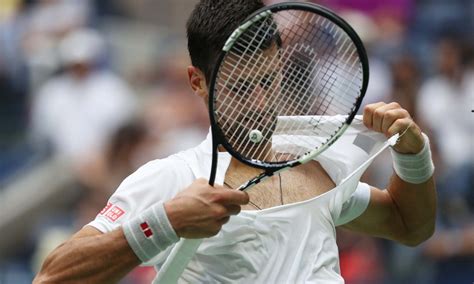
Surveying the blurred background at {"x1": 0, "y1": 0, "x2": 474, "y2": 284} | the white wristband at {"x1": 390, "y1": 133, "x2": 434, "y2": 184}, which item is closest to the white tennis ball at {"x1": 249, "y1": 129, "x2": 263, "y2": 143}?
the white wristband at {"x1": 390, "y1": 133, "x2": 434, "y2": 184}

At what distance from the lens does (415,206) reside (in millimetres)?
4191

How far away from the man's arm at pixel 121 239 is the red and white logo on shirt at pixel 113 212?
0.06 metres

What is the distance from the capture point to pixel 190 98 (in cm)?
849

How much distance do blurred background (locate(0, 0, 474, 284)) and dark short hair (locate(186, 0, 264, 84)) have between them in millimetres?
3571

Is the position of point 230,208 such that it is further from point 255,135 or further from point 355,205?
point 355,205

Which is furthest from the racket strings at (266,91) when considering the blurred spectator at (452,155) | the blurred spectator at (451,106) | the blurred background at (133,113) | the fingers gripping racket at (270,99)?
the blurred spectator at (451,106)

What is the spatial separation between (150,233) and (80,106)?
5.40 metres

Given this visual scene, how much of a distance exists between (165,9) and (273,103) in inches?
279

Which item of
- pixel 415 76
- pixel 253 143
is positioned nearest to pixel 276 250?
pixel 253 143

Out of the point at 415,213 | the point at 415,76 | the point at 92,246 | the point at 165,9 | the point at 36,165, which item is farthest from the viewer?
the point at 165,9

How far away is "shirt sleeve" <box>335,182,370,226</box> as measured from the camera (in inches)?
161

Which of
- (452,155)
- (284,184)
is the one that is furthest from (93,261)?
(452,155)

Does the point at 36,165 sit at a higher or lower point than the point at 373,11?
lower

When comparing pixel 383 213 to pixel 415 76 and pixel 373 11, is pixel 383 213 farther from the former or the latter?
pixel 373 11
